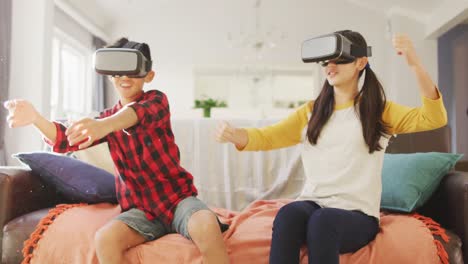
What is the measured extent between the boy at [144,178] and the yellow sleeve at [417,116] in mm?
661

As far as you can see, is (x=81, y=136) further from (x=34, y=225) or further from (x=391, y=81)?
(x=391, y=81)

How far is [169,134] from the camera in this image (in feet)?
4.52

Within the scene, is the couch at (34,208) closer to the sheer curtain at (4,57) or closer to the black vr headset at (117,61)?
the black vr headset at (117,61)

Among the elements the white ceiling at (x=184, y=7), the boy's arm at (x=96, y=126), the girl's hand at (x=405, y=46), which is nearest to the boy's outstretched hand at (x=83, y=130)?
the boy's arm at (x=96, y=126)

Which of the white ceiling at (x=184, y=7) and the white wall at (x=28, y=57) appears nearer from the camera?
the white wall at (x=28, y=57)

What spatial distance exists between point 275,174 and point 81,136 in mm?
1213

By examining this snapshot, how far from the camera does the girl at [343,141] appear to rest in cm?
114

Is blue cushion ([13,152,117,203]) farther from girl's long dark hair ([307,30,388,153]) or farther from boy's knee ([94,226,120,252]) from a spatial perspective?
girl's long dark hair ([307,30,388,153])

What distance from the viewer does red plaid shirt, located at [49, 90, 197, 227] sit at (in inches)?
51.3

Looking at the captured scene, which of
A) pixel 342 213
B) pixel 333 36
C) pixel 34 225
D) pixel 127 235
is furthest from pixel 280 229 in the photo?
pixel 34 225

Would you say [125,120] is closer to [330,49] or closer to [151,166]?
[151,166]

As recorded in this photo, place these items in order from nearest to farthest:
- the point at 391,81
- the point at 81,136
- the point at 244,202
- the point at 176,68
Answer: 1. the point at 81,136
2. the point at 244,202
3. the point at 391,81
4. the point at 176,68

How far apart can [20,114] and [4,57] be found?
7.28ft

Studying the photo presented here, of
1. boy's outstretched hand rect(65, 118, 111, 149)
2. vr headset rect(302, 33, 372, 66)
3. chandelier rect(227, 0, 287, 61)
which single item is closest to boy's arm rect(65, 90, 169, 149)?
boy's outstretched hand rect(65, 118, 111, 149)
